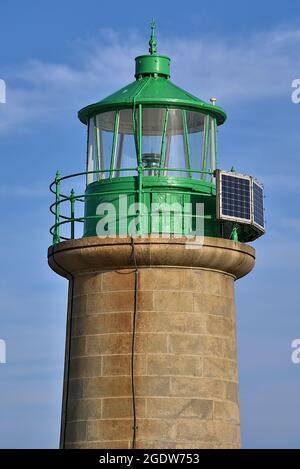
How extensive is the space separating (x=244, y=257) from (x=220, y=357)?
206 centimetres

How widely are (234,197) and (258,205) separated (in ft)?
2.86

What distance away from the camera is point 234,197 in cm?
3544

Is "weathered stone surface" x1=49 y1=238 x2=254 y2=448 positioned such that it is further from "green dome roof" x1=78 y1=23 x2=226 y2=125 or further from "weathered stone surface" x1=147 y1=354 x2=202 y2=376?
"green dome roof" x1=78 y1=23 x2=226 y2=125

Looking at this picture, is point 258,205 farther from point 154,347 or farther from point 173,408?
point 173,408

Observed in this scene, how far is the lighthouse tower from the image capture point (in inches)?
1366

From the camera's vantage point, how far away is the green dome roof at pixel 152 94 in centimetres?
3581

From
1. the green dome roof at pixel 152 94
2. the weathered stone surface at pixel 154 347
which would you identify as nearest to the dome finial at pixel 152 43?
the green dome roof at pixel 152 94

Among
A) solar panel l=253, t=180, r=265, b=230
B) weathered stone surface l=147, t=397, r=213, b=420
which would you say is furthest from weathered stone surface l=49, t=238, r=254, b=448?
solar panel l=253, t=180, r=265, b=230
